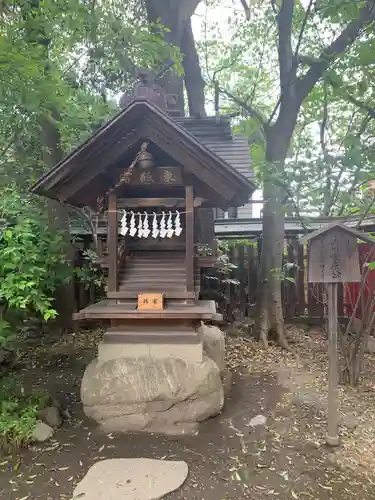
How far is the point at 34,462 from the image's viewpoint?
3.79 meters

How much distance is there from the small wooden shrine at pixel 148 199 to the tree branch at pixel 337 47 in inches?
145

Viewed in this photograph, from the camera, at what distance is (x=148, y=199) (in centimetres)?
471

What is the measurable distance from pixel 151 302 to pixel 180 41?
296 inches

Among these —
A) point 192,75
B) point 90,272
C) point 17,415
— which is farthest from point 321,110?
point 17,415

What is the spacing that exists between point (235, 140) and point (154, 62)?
7.45 feet

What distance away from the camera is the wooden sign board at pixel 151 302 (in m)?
4.60

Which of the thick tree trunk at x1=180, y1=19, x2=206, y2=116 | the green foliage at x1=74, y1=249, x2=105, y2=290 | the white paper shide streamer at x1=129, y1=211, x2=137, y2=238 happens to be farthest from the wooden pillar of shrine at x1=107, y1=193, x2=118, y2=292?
the thick tree trunk at x1=180, y1=19, x2=206, y2=116

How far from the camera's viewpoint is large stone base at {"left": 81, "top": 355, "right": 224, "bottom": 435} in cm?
446

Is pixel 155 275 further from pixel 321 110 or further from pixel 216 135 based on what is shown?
pixel 321 110

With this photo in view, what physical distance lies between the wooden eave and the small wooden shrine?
0.5 inches

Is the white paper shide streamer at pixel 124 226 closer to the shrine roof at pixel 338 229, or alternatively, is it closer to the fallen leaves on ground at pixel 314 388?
the shrine roof at pixel 338 229

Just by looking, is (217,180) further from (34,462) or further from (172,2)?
(172,2)

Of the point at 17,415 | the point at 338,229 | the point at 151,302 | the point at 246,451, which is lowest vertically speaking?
the point at 246,451

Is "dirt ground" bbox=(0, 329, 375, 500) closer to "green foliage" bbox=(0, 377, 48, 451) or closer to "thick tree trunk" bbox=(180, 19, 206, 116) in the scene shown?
"green foliage" bbox=(0, 377, 48, 451)
